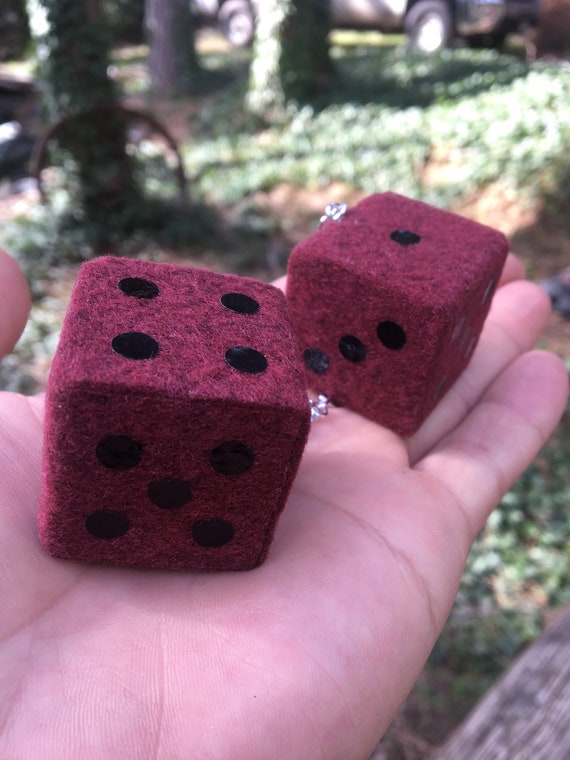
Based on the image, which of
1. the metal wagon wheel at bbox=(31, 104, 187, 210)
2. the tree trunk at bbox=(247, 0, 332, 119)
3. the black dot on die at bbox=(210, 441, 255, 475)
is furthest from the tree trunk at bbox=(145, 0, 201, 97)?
the black dot on die at bbox=(210, 441, 255, 475)

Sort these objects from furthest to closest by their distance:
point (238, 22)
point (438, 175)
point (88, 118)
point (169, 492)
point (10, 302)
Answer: point (238, 22) → point (438, 175) → point (88, 118) → point (10, 302) → point (169, 492)

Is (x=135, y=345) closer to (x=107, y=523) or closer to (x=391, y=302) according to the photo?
(x=107, y=523)

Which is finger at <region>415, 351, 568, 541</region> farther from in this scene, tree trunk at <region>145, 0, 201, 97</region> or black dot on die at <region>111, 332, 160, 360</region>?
tree trunk at <region>145, 0, 201, 97</region>

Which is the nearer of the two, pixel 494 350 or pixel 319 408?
pixel 319 408

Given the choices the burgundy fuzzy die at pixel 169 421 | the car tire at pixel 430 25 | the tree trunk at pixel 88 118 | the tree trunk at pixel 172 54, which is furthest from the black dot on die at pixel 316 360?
the car tire at pixel 430 25

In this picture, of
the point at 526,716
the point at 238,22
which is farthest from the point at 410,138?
the point at 238,22

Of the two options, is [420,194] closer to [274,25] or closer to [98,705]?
[274,25]

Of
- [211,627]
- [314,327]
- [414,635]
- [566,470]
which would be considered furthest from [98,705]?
[566,470]
